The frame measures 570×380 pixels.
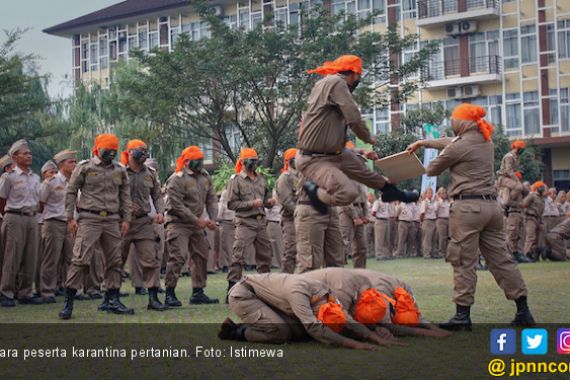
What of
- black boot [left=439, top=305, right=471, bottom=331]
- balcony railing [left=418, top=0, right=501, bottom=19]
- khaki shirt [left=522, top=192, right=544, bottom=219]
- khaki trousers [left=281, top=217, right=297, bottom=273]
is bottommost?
black boot [left=439, top=305, right=471, bottom=331]

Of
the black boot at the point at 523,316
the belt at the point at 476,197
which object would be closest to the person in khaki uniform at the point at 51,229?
the belt at the point at 476,197

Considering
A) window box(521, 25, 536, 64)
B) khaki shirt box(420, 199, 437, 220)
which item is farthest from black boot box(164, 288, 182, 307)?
window box(521, 25, 536, 64)

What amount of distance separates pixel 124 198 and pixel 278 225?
1346 centimetres

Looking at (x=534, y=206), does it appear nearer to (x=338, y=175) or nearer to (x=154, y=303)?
(x=154, y=303)

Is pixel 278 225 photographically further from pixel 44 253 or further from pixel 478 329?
pixel 478 329

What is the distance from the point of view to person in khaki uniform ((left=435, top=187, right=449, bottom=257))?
27.6 m

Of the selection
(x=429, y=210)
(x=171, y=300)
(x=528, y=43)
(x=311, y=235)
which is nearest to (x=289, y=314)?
(x=311, y=235)

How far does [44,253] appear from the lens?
14.6 meters

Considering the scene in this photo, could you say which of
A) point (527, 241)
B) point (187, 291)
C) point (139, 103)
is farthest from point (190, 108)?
point (187, 291)

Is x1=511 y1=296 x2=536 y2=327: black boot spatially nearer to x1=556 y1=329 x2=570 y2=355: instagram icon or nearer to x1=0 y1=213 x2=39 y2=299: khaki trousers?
x1=556 y1=329 x2=570 y2=355: instagram icon

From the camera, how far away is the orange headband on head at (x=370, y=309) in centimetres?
837

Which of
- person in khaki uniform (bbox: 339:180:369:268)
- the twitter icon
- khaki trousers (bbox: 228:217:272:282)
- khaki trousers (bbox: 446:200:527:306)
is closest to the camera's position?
the twitter icon

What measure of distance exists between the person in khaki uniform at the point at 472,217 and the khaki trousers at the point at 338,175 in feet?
2.41

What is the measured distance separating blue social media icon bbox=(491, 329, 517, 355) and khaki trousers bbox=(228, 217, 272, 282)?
535 cm
